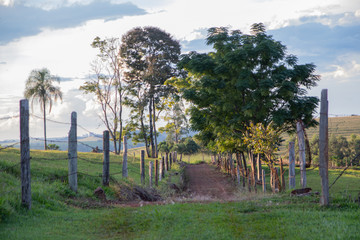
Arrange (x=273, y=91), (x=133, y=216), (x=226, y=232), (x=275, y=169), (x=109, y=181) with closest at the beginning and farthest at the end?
(x=226, y=232)
(x=133, y=216)
(x=109, y=181)
(x=275, y=169)
(x=273, y=91)

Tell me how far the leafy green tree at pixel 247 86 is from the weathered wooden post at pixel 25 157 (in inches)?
501

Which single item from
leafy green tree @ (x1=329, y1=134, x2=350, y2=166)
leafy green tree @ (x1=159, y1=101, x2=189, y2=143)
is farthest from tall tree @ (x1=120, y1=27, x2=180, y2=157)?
leafy green tree @ (x1=329, y1=134, x2=350, y2=166)

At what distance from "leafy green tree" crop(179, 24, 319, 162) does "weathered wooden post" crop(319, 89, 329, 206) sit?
29.5 feet

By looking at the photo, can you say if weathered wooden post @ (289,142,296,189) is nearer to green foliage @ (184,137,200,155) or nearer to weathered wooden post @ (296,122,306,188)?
weathered wooden post @ (296,122,306,188)

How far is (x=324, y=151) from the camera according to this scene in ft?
33.1

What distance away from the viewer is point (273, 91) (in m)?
20.6

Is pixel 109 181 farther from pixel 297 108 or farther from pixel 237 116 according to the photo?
pixel 297 108

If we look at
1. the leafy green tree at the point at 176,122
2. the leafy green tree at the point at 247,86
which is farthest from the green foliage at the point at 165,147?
the leafy green tree at the point at 247,86

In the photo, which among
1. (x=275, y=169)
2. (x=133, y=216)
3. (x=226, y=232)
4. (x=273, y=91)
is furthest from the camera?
(x=273, y=91)

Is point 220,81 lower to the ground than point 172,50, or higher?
lower

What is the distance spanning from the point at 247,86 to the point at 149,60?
104 feet

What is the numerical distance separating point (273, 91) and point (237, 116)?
8.90 feet

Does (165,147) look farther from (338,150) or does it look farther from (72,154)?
(72,154)

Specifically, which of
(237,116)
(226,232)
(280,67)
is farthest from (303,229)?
(280,67)
